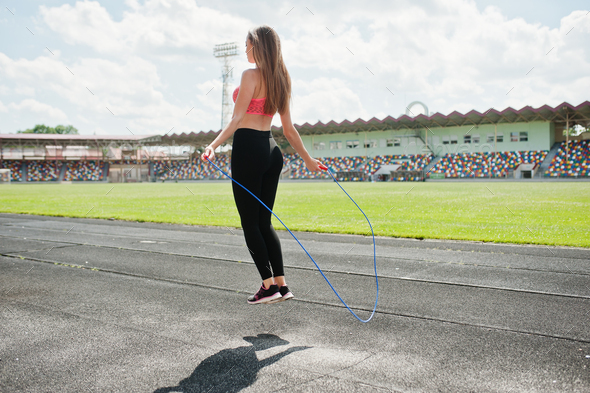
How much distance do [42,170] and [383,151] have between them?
183ft

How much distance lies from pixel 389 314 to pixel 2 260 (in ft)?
17.0

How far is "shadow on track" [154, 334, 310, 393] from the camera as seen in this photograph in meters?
2.12

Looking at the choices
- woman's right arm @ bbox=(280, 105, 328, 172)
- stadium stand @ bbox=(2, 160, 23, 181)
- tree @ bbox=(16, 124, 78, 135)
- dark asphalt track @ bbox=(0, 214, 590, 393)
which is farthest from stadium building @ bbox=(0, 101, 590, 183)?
tree @ bbox=(16, 124, 78, 135)

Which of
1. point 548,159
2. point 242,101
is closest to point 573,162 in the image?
point 548,159

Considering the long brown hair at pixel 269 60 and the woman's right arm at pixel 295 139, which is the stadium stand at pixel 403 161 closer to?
the woman's right arm at pixel 295 139

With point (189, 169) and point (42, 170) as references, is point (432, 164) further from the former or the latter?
point (42, 170)

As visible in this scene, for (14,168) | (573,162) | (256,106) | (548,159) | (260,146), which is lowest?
(573,162)

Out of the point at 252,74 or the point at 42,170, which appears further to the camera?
the point at 42,170

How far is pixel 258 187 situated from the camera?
10.1ft

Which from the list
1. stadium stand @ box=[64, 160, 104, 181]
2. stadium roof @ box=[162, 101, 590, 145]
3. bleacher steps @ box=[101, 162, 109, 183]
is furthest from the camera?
bleacher steps @ box=[101, 162, 109, 183]

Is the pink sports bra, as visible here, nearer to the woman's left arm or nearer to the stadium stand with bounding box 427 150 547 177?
the woman's left arm

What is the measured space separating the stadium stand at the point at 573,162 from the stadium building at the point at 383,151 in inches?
3.3

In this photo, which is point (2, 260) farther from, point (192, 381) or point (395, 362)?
point (395, 362)

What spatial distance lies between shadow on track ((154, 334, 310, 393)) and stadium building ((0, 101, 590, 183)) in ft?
122
